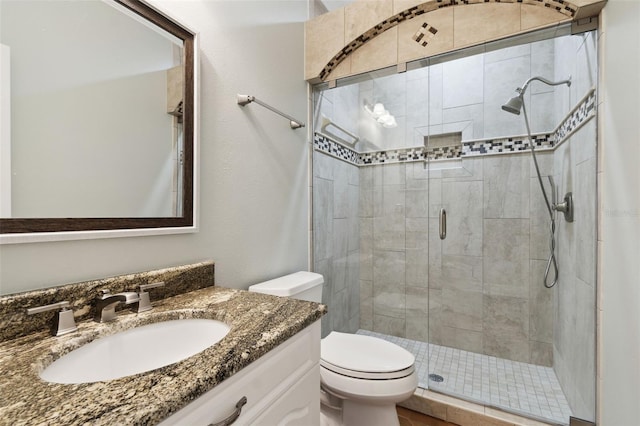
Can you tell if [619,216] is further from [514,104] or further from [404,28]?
[404,28]

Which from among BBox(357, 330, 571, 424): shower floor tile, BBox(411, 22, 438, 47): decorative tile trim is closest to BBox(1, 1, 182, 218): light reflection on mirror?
BBox(411, 22, 438, 47): decorative tile trim

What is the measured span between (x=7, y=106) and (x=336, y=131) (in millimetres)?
1826

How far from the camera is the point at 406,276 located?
7.50ft

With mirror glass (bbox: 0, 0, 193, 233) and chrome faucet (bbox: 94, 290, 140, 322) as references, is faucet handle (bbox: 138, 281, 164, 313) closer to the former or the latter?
chrome faucet (bbox: 94, 290, 140, 322)

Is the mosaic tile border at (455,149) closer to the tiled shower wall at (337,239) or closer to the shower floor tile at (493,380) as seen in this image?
the tiled shower wall at (337,239)

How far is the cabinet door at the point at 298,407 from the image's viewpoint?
0.73 m

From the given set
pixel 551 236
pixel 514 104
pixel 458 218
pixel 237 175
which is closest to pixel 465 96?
pixel 514 104

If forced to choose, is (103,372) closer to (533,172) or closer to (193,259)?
(193,259)

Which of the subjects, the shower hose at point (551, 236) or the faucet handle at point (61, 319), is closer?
the faucet handle at point (61, 319)

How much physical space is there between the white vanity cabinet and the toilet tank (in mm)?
510

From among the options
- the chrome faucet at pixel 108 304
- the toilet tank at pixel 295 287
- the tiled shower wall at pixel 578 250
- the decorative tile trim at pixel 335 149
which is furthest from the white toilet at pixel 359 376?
the decorative tile trim at pixel 335 149

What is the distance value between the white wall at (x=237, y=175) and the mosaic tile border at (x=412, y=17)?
0.24 meters

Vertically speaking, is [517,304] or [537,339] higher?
[517,304]

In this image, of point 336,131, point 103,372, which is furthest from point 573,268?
point 103,372
